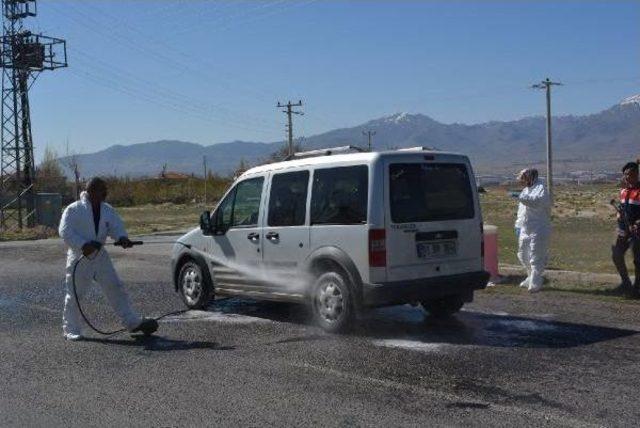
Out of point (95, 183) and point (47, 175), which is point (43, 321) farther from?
point (47, 175)

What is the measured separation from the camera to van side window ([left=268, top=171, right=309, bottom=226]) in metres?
8.86

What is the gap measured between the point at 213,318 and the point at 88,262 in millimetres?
1984

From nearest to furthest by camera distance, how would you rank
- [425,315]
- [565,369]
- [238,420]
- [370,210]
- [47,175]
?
[238,420], [565,369], [370,210], [425,315], [47,175]

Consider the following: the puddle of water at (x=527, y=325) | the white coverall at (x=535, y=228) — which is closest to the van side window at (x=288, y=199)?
the puddle of water at (x=527, y=325)

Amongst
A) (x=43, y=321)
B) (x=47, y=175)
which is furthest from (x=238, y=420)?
(x=47, y=175)

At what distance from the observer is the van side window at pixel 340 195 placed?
8062 mm

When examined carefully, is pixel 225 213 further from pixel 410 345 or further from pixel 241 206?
pixel 410 345

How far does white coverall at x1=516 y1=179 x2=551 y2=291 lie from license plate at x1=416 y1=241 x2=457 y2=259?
112 inches

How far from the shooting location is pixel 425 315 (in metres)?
9.62

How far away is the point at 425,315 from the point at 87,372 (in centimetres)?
434

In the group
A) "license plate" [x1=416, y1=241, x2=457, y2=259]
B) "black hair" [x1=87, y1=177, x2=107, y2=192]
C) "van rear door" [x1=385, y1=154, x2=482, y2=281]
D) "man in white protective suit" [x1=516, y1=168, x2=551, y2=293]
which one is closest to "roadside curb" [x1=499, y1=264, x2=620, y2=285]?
"man in white protective suit" [x1=516, y1=168, x2=551, y2=293]

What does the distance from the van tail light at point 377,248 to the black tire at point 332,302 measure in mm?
485

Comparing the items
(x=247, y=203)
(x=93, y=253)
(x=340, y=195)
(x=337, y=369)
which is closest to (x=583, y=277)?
(x=340, y=195)

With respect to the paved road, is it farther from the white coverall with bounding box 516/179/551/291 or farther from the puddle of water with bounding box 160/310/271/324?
the white coverall with bounding box 516/179/551/291
